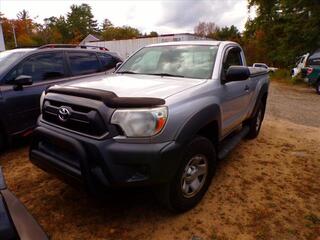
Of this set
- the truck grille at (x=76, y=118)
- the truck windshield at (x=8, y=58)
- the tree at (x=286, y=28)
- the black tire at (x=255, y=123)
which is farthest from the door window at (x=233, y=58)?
the tree at (x=286, y=28)

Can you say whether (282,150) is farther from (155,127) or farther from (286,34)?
(286,34)

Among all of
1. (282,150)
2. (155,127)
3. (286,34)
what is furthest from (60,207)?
(286,34)

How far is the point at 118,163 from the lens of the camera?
225 cm

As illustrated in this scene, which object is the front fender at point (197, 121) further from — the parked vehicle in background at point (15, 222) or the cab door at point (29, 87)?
the cab door at point (29, 87)

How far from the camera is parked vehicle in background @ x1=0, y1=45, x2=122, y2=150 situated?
4.32 metres

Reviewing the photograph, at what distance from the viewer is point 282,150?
16.1ft

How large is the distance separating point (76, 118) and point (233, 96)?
7.17ft

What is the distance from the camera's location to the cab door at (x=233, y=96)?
3.49 m

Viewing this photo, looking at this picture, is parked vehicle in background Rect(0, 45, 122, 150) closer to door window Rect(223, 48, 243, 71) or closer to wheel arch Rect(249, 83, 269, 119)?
door window Rect(223, 48, 243, 71)

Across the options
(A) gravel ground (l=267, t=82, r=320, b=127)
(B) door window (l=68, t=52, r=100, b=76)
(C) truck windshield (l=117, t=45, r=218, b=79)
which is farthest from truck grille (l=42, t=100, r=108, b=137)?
(A) gravel ground (l=267, t=82, r=320, b=127)

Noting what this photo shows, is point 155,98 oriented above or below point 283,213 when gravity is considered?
above

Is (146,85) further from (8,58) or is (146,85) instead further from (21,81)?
(8,58)

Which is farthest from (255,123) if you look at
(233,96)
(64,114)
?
(64,114)

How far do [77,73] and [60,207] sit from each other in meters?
3.13
